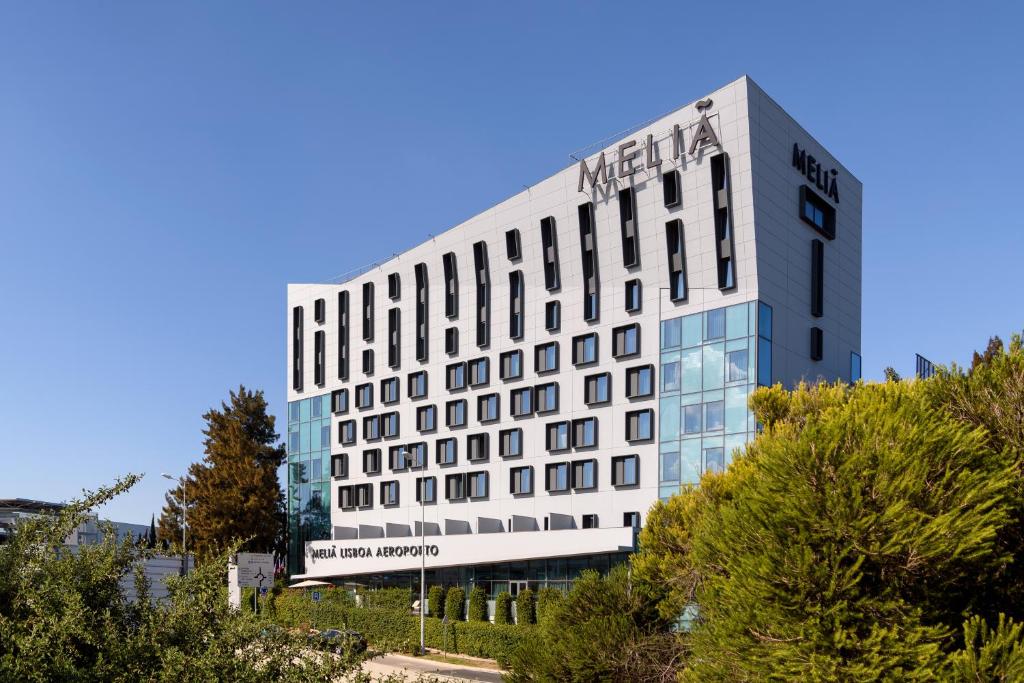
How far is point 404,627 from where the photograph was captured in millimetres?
55281

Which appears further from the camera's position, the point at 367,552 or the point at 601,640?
the point at 367,552

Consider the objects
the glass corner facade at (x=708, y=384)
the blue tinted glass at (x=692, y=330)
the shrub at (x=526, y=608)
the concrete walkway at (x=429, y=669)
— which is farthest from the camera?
the shrub at (x=526, y=608)

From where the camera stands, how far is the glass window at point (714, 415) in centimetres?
4628

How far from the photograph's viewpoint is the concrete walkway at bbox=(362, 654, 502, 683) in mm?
40469

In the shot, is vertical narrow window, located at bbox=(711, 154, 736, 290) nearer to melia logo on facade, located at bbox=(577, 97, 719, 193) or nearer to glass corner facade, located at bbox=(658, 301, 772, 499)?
melia logo on facade, located at bbox=(577, 97, 719, 193)

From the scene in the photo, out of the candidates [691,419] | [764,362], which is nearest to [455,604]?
[691,419]

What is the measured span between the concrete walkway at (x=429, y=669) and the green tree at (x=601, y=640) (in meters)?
13.1

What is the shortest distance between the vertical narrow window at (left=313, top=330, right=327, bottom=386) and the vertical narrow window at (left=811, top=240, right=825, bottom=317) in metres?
40.0

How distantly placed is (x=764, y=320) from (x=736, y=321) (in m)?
1.40

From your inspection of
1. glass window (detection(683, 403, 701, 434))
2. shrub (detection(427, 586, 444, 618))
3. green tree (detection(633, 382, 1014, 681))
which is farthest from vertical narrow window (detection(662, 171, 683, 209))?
green tree (detection(633, 382, 1014, 681))

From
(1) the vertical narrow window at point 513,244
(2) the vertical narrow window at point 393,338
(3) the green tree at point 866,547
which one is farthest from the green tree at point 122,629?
(2) the vertical narrow window at point 393,338

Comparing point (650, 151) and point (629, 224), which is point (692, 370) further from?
point (650, 151)

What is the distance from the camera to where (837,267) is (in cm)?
5269

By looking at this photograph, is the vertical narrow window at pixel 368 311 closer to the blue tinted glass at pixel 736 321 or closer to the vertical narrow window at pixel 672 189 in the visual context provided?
the vertical narrow window at pixel 672 189
